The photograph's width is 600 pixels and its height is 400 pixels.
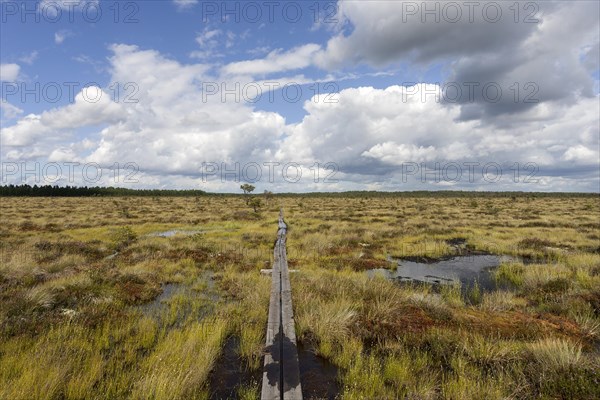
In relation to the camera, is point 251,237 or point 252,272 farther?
point 251,237

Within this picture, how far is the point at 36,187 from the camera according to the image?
122062 mm

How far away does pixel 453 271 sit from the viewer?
46.5 feet

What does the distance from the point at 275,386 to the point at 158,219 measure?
113ft

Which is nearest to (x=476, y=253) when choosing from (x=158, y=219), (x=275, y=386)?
(x=275, y=386)

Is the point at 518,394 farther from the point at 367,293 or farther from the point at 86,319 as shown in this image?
the point at 86,319

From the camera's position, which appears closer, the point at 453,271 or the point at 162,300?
the point at 162,300

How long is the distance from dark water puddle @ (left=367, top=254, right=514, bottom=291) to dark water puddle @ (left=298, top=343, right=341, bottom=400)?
6.49 metres

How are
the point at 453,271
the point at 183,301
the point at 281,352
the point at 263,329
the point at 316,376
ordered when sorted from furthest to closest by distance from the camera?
the point at 453,271, the point at 183,301, the point at 263,329, the point at 281,352, the point at 316,376

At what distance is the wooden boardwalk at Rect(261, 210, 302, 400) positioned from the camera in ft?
15.7

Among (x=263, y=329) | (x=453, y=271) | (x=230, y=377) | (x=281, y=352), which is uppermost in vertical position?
(x=281, y=352)

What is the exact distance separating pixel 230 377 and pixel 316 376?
1610 millimetres

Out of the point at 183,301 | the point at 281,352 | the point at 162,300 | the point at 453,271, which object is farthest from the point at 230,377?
the point at 453,271

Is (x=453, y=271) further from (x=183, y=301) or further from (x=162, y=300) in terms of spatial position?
(x=162, y=300)

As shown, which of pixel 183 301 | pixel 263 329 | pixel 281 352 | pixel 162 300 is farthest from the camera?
pixel 162 300
